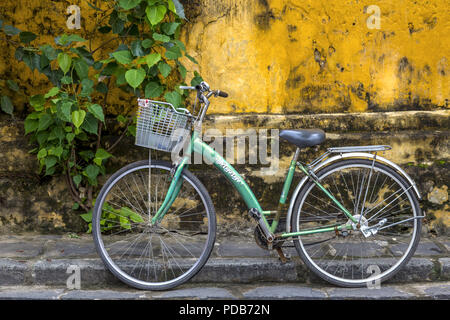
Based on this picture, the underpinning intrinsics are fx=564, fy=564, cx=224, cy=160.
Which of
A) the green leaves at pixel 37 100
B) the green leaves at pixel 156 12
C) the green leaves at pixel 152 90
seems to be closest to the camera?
the green leaves at pixel 156 12

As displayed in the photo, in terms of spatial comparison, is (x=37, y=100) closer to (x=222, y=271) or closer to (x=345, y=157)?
(x=222, y=271)

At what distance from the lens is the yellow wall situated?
5.12 m

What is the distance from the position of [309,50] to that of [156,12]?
1491 mm

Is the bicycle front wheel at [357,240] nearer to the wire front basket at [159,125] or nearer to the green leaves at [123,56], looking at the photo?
the wire front basket at [159,125]

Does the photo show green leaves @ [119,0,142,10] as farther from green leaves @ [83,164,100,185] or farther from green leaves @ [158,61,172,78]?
green leaves @ [83,164,100,185]

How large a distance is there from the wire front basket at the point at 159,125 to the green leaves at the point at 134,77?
0.48 meters

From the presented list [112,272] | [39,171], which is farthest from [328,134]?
[39,171]

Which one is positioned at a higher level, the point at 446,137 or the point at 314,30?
the point at 314,30

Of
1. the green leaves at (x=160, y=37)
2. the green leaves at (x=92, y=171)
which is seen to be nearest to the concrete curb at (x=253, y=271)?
the green leaves at (x=92, y=171)

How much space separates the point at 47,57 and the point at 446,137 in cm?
361

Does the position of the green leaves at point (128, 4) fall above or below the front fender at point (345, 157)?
above

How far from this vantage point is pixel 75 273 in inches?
169

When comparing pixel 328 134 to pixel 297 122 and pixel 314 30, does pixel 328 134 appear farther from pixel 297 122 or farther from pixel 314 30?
pixel 314 30

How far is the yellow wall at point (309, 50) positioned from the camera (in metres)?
5.12
